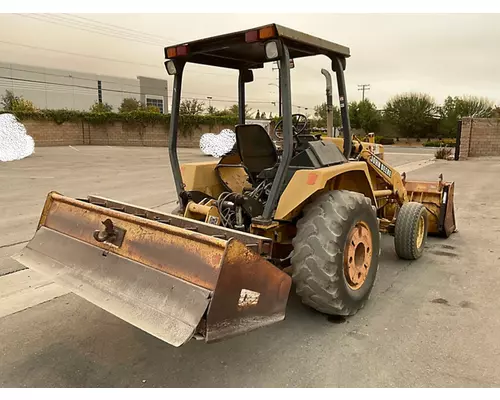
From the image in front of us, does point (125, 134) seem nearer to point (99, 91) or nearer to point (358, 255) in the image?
point (99, 91)

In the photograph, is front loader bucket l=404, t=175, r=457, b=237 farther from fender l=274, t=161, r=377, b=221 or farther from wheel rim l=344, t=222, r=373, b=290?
fender l=274, t=161, r=377, b=221

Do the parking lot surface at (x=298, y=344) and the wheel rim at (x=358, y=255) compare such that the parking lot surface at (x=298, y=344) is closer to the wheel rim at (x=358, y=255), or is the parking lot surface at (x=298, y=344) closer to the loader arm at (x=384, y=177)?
the wheel rim at (x=358, y=255)

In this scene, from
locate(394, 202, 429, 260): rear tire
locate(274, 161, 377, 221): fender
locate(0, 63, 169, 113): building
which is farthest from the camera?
locate(0, 63, 169, 113): building

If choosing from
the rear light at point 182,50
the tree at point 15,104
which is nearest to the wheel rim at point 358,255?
the rear light at point 182,50

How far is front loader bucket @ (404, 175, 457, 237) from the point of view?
6.07m

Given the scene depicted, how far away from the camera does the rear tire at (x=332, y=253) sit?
321 centimetres

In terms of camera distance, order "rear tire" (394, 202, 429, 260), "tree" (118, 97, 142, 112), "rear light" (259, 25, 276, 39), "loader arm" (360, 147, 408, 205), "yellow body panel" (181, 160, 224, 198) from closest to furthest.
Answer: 1. "rear light" (259, 25, 276, 39)
2. "yellow body panel" (181, 160, 224, 198)
3. "rear tire" (394, 202, 429, 260)
4. "loader arm" (360, 147, 408, 205)
5. "tree" (118, 97, 142, 112)

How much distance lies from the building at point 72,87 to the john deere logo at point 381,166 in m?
48.9

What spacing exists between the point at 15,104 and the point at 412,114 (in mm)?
48478

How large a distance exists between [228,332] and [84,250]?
1.43 metres

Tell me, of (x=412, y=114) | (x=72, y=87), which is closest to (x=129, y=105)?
(x=72, y=87)

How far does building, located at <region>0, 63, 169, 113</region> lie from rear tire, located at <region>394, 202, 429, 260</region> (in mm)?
49482

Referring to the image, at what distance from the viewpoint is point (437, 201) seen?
611cm

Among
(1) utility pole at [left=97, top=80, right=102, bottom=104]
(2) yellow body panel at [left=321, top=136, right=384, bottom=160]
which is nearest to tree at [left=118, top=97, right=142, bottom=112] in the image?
(1) utility pole at [left=97, top=80, right=102, bottom=104]
